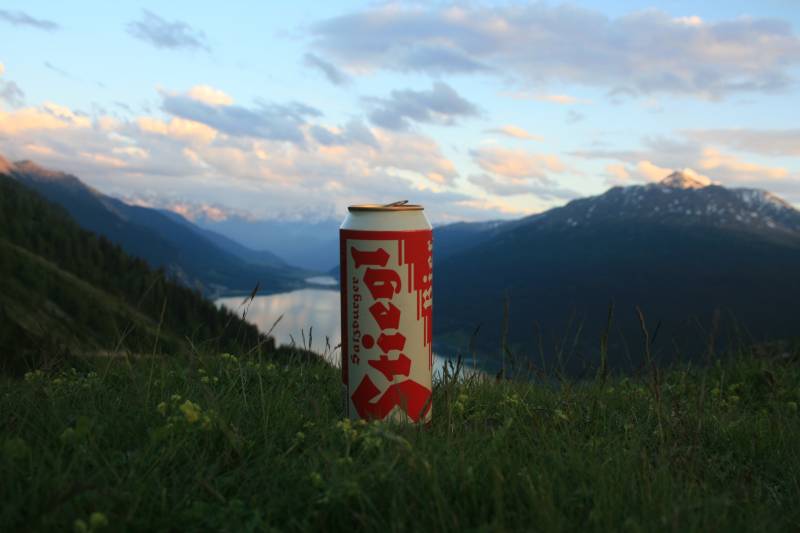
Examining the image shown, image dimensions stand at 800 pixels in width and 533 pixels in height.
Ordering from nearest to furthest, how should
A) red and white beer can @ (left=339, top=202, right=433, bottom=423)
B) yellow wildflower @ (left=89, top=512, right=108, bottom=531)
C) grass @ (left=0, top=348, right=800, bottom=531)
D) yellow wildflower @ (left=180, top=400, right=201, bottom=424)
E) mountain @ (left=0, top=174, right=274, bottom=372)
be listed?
yellow wildflower @ (left=89, top=512, right=108, bottom=531), grass @ (left=0, top=348, right=800, bottom=531), yellow wildflower @ (left=180, top=400, right=201, bottom=424), red and white beer can @ (left=339, top=202, right=433, bottom=423), mountain @ (left=0, top=174, right=274, bottom=372)

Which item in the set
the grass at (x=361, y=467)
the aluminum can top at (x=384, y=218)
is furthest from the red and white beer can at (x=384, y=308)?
Answer: the grass at (x=361, y=467)

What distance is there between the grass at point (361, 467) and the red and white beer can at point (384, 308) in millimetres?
→ 366

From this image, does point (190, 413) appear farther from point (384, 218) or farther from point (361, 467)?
point (384, 218)

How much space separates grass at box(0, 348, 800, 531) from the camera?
260 centimetres

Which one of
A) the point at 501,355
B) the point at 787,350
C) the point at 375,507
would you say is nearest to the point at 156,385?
the point at 375,507

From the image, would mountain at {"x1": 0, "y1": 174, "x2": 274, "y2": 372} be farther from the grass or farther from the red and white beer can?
the red and white beer can

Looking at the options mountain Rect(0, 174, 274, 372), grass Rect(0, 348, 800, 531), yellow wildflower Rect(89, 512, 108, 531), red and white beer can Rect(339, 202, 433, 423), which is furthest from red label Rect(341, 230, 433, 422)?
mountain Rect(0, 174, 274, 372)

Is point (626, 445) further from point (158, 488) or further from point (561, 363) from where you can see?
point (158, 488)

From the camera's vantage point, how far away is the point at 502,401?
458 cm

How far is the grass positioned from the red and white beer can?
1.20ft

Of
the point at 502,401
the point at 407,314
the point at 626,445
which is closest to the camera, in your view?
the point at 626,445

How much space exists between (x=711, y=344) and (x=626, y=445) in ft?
6.43

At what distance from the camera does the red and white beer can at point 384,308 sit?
4184 mm

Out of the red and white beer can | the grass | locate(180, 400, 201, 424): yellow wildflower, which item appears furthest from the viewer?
the red and white beer can
